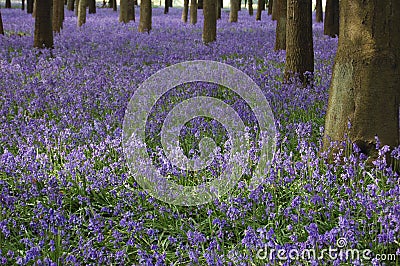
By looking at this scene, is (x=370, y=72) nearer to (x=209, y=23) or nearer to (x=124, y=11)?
(x=209, y=23)

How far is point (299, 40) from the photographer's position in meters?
9.27

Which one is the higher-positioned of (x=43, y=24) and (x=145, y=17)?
(x=145, y=17)

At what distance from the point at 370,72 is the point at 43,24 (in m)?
9.52

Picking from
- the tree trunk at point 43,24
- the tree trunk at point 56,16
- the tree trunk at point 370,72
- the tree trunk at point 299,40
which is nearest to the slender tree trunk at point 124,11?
the tree trunk at point 56,16

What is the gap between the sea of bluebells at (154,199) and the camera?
3744 millimetres

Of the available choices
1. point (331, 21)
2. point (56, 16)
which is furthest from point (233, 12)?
point (56, 16)

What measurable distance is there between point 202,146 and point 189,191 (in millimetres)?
989

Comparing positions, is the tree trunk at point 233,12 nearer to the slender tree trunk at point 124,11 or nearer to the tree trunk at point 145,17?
the slender tree trunk at point 124,11

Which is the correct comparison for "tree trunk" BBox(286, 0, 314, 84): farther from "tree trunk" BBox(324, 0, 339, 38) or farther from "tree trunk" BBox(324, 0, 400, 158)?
"tree trunk" BBox(324, 0, 339, 38)

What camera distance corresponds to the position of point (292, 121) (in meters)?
6.73

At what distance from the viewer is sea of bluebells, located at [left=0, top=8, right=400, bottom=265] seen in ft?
12.3

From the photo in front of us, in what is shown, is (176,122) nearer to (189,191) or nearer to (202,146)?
(202,146)

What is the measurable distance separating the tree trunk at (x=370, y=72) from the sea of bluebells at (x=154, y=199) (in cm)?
21

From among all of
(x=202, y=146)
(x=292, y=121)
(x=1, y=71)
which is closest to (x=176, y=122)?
(x=202, y=146)
